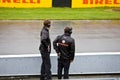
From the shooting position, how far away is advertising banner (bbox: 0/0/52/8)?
30.5 m

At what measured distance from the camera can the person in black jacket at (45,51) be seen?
38.1ft

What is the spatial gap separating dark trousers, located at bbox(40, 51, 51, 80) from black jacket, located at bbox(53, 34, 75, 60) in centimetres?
44

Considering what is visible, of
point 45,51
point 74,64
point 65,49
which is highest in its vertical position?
point 65,49

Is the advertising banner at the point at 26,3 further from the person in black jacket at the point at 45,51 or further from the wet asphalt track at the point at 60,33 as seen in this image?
the person in black jacket at the point at 45,51

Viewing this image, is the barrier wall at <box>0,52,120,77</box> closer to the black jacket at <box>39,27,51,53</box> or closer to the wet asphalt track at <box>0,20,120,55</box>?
the black jacket at <box>39,27,51,53</box>

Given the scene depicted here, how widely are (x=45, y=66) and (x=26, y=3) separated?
1931 cm

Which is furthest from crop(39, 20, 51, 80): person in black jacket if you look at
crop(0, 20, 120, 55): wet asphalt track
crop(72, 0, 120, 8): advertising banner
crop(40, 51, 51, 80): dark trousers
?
crop(72, 0, 120, 8): advertising banner

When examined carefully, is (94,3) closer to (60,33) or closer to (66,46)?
(60,33)

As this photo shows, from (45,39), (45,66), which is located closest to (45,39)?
(45,39)

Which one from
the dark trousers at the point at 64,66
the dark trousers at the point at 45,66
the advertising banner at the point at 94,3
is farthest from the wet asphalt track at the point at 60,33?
the dark trousers at the point at 64,66

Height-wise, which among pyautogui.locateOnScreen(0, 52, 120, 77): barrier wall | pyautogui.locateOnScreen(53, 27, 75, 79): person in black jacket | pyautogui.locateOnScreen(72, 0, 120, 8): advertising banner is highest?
pyautogui.locateOnScreen(53, 27, 75, 79): person in black jacket

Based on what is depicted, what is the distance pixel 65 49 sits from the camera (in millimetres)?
11492

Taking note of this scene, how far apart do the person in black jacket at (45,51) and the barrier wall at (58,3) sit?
62.4ft

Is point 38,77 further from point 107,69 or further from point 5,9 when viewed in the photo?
point 5,9
